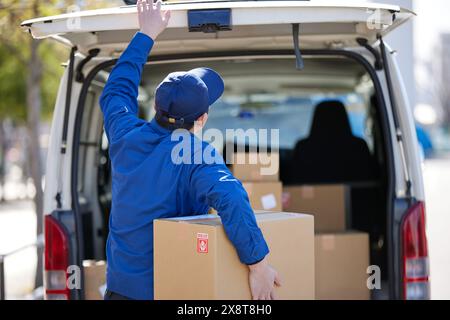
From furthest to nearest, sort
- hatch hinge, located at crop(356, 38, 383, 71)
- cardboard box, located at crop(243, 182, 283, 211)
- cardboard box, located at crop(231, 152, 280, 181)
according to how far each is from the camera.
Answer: cardboard box, located at crop(231, 152, 280, 181) < cardboard box, located at crop(243, 182, 283, 211) < hatch hinge, located at crop(356, 38, 383, 71)

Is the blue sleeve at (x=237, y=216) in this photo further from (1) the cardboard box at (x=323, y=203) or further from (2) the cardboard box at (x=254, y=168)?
(1) the cardboard box at (x=323, y=203)

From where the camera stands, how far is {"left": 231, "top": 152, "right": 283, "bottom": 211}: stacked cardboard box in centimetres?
412

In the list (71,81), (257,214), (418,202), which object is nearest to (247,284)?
(257,214)

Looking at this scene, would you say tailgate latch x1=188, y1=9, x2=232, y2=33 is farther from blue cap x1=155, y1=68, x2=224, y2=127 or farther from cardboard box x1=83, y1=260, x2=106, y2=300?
cardboard box x1=83, y1=260, x2=106, y2=300

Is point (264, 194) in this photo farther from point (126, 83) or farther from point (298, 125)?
point (298, 125)

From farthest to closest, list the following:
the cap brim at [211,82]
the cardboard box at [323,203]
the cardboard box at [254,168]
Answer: the cardboard box at [323,203] → the cardboard box at [254,168] → the cap brim at [211,82]

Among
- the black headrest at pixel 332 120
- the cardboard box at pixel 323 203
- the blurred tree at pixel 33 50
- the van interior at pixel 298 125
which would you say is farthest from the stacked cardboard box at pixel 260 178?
the blurred tree at pixel 33 50

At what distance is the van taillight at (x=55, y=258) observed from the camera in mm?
3281

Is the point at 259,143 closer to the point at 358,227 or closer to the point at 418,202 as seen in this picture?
the point at 358,227

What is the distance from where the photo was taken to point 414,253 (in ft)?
10.5

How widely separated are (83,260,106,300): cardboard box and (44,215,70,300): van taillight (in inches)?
8.4

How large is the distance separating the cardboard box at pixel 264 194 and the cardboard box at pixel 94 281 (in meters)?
0.99

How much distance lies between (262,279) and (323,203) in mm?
2197

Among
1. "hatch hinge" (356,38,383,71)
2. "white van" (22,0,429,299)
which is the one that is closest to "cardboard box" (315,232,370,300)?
"white van" (22,0,429,299)
